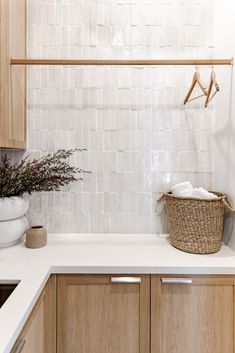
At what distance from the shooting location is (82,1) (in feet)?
5.49

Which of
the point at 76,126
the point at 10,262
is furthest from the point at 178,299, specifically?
the point at 76,126

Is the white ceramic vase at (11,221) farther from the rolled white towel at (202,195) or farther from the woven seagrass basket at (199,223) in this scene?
the rolled white towel at (202,195)

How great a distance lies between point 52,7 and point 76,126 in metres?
0.78

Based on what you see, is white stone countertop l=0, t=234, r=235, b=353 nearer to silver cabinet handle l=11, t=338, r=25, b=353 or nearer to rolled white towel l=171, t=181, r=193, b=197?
silver cabinet handle l=11, t=338, r=25, b=353

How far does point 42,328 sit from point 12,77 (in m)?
1.27

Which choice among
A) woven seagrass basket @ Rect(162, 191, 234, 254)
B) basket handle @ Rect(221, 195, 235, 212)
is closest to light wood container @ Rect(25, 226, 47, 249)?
woven seagrass basket @ Rect(162, 191, 234, 254)

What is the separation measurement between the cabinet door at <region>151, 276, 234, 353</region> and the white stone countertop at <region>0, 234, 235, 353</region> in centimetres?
6

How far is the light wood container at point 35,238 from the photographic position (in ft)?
4.87

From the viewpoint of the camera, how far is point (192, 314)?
1.24 metres

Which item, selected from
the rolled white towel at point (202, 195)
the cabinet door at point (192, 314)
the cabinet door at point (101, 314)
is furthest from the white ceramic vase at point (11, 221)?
the rolled white towel at point (202, 195)

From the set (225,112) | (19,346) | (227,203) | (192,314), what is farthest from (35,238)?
(225,112)

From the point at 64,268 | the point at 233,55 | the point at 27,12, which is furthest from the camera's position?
the point at 27,12

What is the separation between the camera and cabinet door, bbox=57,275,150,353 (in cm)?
125

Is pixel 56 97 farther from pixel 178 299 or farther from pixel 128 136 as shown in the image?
pixel 178 299
